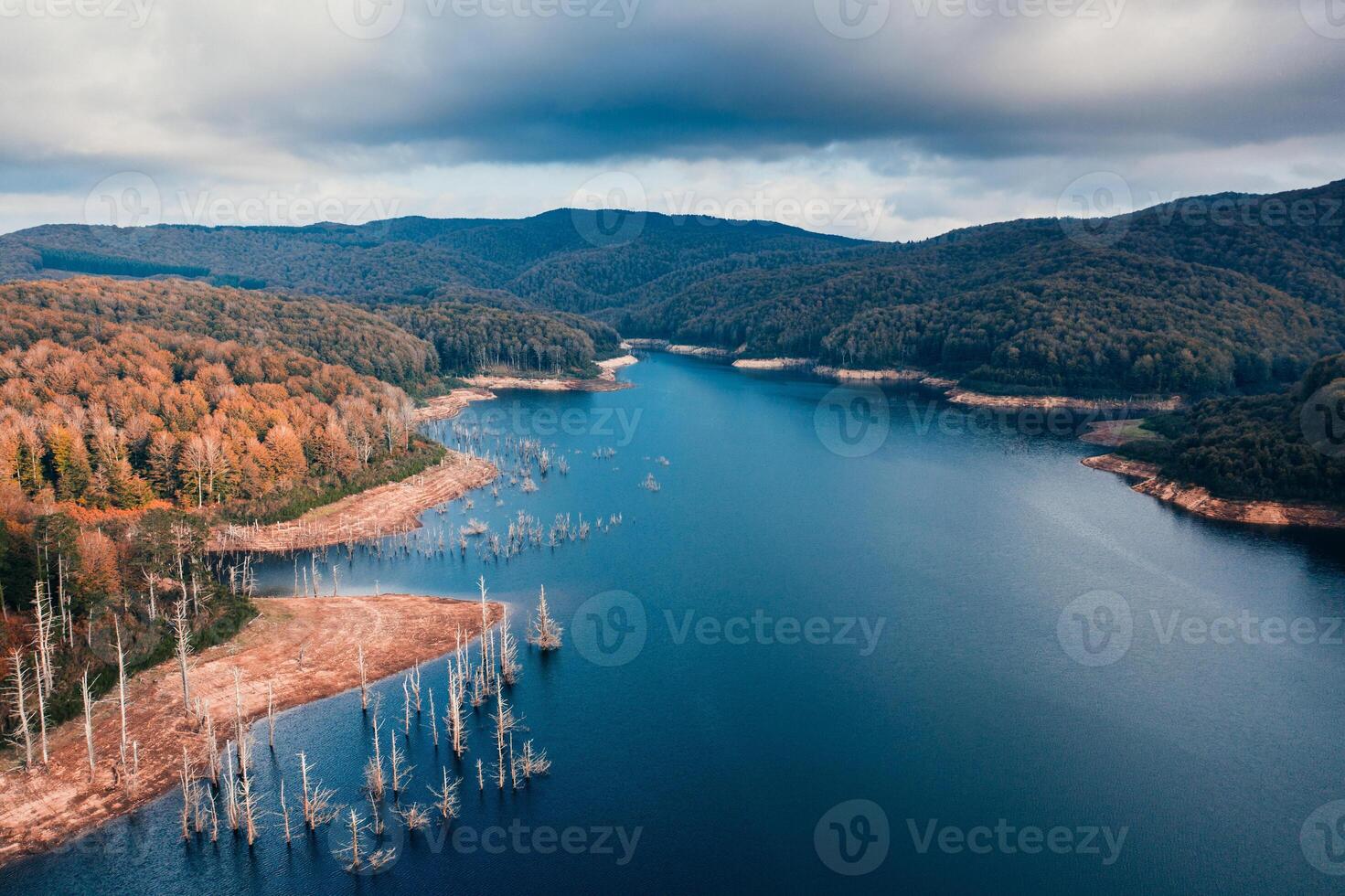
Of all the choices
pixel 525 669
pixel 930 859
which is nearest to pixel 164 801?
pixel 525 669

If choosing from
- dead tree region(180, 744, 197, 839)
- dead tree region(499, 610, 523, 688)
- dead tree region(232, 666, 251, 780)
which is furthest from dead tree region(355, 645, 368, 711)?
dead tree region(180, 744, 197, 839)

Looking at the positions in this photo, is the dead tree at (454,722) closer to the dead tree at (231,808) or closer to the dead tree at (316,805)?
the dead tree at (316,805)

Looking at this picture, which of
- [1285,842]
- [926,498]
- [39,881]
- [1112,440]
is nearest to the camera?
[39,881]

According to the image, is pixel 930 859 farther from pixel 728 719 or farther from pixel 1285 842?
pixel 1285 842

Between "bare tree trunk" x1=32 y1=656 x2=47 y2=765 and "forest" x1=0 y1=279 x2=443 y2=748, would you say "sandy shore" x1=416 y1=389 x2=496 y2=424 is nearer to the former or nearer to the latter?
"forest" x1=0 y1=279 x2=443 y2=748

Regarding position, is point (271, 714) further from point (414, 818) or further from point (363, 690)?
point (414, 818)

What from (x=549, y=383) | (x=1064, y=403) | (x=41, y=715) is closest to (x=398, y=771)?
(x=41, y=715)

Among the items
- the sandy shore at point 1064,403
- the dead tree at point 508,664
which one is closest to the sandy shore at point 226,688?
the dead tree at point 508,664
